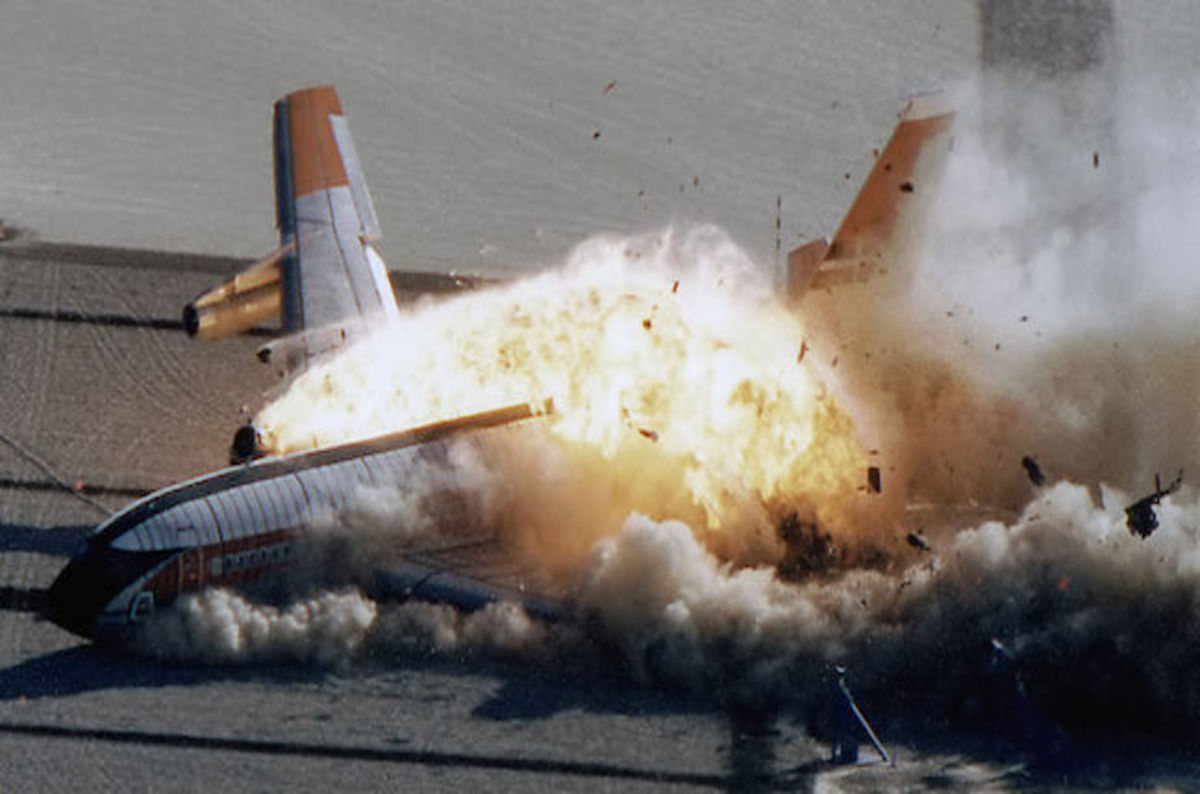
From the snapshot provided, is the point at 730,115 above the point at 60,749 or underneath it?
above

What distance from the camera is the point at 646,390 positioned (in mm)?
47312

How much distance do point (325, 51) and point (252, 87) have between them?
11.2 ft

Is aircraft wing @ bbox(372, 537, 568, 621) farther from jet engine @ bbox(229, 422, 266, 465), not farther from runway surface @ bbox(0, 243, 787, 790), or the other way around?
jet engine @ bbox(229, 422, 266, 465)

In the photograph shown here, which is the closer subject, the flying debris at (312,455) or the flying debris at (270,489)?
the flying debris at (270,489)

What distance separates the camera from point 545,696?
4138cm

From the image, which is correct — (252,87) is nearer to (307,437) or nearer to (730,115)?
(730,115)

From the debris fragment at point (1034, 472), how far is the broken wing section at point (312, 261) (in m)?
17.3

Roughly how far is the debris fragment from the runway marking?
1305 centimetres

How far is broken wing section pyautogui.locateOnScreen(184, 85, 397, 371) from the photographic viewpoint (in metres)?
51.2

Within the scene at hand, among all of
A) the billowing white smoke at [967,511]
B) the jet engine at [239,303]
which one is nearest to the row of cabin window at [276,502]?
the billowing white smoke at [967,511]

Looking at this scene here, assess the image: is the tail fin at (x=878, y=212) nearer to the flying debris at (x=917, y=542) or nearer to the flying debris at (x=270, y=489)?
the flying debris at (x=917, y=542)

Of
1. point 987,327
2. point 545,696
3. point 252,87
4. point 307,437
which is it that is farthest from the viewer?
point 252,87

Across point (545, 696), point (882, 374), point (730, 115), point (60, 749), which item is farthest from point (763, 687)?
point (730, 115)

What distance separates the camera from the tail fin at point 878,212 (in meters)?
48.9
